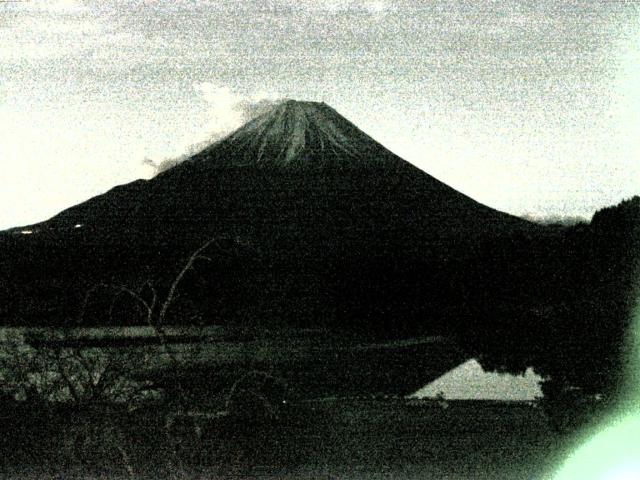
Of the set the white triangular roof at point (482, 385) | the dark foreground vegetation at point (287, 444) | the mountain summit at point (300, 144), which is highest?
the mountain summit at point (300, 144)

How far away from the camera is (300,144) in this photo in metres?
120

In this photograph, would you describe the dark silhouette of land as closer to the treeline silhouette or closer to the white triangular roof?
the treeline silhouette

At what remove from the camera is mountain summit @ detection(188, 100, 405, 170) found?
11519cm

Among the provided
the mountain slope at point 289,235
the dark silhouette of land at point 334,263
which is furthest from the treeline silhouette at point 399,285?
the mountain slope at point 289,235

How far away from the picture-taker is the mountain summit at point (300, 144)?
Answer: 115 meters

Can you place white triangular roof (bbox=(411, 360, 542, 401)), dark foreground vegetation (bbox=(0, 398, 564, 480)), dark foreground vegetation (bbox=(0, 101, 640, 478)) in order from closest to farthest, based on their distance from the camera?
dark foreground vegetation (bbox=(0, 398, 564, 480))
dark foreground vegetation (bbox=(0, 101, 640, 478))
white triangular roof (bbox=(411, 360, 542, 401))

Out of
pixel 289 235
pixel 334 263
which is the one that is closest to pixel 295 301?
pixel 334 263

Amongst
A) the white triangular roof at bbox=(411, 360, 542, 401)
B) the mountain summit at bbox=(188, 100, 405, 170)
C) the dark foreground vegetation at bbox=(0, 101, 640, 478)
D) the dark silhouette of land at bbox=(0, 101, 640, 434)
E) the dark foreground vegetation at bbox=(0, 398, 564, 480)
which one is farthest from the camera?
the mountain summit at bbox=(188, 100, 405, 170)

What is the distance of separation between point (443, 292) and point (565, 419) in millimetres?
30590

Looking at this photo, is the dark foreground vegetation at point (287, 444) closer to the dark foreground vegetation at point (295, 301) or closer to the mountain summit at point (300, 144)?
the dark foreground vegetation at point (295, 301)

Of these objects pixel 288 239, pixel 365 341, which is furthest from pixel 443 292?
pixel 288 239

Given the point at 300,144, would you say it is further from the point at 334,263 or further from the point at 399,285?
the point at 399,285

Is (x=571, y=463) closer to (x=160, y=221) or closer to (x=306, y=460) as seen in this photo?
(x=306, y=460)

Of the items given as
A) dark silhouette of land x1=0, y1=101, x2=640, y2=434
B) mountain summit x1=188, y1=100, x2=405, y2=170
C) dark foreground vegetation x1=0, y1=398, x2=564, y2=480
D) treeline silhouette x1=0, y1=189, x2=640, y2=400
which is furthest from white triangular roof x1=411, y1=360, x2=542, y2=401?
mountain summit x1=188, y1=100, x2=405, y2=170
